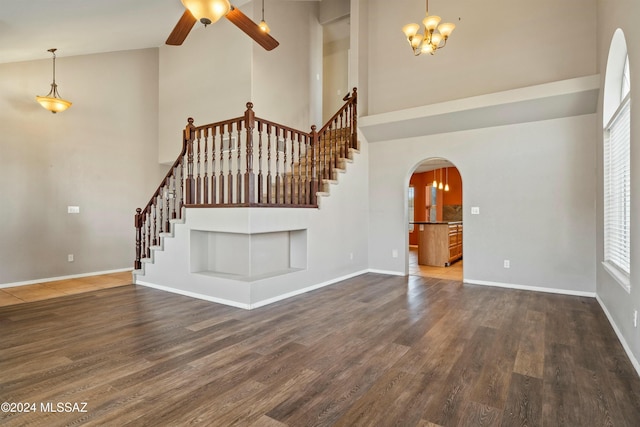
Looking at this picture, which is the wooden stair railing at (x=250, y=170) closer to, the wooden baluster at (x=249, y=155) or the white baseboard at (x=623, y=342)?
the wooden baluster at (x=249, y=155)

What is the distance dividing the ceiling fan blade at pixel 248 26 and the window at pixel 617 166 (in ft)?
11.9

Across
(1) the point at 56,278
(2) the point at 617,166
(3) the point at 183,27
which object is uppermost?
(3) the point at 183,27

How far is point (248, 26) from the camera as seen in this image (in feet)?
12.2

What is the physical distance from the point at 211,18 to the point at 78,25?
308 cm

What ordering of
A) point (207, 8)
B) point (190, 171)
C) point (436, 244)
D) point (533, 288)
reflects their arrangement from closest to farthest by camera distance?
point (207, 8), point (190, 171), point (533, 288), point (436, 244)

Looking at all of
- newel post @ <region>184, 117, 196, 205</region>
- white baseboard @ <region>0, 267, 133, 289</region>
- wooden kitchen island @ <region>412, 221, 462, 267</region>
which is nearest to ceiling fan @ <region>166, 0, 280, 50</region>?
newel post @ <region>184, 117, 196, 205</region>

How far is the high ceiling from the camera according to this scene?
3916 mm

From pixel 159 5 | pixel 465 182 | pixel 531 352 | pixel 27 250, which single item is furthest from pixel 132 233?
pixel 531 352

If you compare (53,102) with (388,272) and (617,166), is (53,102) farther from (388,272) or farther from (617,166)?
(617,166)

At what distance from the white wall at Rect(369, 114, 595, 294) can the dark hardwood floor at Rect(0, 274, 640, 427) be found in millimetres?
850

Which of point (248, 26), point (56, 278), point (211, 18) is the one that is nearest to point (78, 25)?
point (248, 26)

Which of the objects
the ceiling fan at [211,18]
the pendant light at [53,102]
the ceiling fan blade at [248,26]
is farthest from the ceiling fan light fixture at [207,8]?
the pendant light at [53,102]

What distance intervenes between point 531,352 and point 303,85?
639 cm

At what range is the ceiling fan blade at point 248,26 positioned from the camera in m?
3.46
